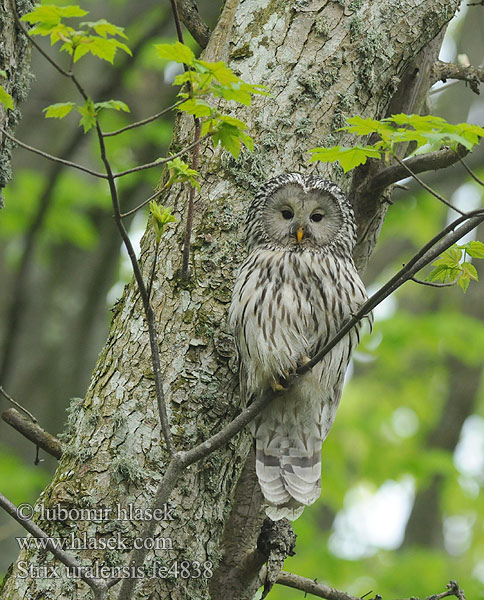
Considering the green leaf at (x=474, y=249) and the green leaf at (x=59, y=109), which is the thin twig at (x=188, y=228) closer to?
the green leaf at (x=59, y=109)

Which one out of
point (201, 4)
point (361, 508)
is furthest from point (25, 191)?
point (361, 508)

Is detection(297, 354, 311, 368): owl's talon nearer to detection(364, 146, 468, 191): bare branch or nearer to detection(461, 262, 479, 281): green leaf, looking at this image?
detection(461, 262, 479, 281): green leaf

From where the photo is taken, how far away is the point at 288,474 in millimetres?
3574

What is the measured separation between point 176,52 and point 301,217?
1.38 meters

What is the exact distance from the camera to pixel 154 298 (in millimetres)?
3350

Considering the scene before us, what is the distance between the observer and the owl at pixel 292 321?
11.1 ft

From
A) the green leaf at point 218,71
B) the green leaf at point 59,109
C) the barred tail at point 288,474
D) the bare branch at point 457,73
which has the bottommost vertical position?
the barred tail at point 288,474

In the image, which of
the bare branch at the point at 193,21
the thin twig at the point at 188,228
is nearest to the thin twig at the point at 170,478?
the thin twig at the point at 188,228

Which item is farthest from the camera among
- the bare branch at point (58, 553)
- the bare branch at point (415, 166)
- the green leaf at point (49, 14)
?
the bare branch at point (415, 166)

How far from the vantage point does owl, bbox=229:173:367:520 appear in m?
3.39

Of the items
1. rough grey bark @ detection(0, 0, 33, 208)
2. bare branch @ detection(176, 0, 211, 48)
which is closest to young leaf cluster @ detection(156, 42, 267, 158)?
rough grey bark @ detection(0, 0, 33, 208)

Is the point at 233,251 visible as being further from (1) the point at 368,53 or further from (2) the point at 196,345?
(1) the point at 368,53

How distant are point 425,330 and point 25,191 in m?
4.62

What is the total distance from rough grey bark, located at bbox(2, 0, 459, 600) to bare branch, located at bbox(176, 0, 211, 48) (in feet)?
1.29
